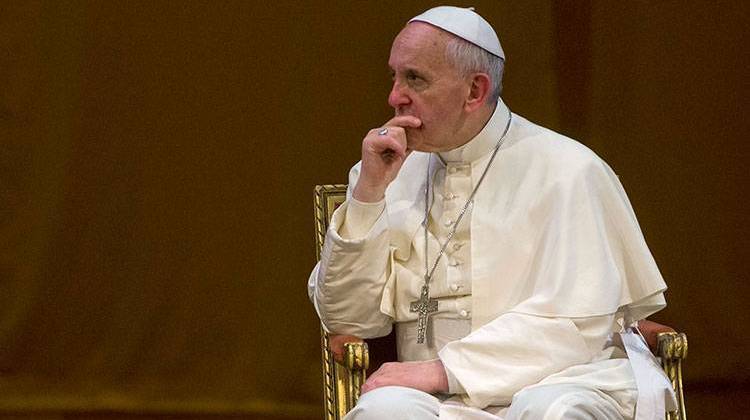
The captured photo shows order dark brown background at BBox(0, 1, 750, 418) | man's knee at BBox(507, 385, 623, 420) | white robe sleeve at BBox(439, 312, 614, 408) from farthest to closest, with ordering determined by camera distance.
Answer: dark brown background at BBox(0, 1, 750, 418) → white robe sleeve at BBox(439, 312, 614, 408) → man's knee at BBox(507, 385, 623, 420)

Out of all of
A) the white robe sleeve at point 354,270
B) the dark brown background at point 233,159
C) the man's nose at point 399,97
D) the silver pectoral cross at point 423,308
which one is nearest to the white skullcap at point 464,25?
the man's nose at point 399,97

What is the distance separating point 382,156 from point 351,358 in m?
0.53

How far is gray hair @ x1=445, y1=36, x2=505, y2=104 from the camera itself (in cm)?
360

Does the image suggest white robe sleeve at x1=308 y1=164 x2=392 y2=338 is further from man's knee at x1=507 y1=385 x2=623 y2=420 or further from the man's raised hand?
man's knee at x1=507 y1=385 x2=623 y2=420

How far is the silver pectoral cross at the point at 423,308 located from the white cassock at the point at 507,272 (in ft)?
0.07

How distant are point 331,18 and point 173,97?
0.63 meters

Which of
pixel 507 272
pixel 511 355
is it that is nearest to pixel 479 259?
pixel 507 272

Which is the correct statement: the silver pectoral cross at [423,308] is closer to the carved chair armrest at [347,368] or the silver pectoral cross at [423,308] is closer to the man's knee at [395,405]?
the carved chair armrest at [347,368]

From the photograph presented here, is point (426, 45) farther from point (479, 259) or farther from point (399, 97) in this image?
point (479, 259)

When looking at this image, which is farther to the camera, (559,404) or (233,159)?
(233,159)

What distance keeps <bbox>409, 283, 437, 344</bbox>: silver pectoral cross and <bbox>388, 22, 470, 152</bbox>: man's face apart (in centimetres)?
40

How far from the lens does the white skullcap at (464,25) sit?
359 centimetres

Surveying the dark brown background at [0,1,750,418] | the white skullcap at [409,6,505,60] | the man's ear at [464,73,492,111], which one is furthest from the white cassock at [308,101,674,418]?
the dark brown background at [0,1,750,418]

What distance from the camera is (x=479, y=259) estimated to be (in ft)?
12.0
